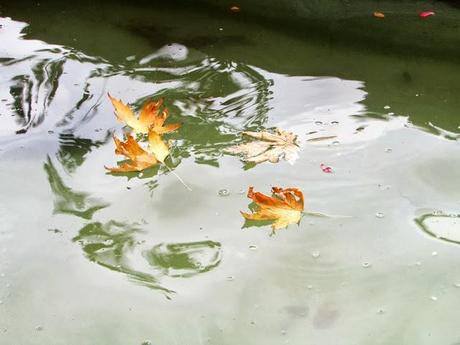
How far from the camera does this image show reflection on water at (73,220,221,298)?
4.53ft

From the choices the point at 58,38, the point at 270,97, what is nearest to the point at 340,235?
the point at 270,97

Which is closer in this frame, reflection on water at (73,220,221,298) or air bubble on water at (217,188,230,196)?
reflection on water at (73,220,221,298)

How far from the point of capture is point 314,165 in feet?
5.42

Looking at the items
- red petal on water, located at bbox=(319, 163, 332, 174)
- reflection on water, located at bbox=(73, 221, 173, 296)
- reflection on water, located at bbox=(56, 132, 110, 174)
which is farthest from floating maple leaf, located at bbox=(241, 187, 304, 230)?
reflection on water, located at bbox=(56, 132, 110, 174)

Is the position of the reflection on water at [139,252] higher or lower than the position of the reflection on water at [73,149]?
lower

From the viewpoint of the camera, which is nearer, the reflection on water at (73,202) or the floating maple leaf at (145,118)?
the reflection on water at (73,202)

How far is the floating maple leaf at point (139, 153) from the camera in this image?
1.65 metres

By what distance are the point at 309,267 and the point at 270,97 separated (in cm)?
71

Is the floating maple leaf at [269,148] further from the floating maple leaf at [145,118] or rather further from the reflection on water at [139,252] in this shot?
the reflection on water at [139,252]

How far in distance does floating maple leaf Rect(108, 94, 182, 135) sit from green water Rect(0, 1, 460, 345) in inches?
1.7

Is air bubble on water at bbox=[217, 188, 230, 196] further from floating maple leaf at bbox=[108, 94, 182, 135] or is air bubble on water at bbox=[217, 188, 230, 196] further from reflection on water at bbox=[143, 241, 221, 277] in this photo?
floating maple leaf at bbox=[108, 94, 182, 135]

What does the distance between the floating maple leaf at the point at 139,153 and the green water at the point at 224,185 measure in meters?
0.03

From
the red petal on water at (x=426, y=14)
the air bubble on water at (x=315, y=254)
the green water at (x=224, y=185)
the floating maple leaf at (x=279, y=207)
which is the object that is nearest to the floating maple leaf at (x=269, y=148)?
the green water at (x=224, y=185)

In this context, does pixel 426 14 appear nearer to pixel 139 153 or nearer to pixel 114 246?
pixel 139 153
